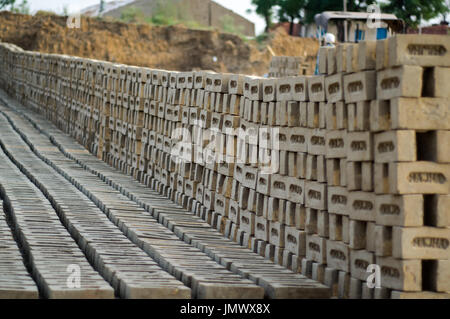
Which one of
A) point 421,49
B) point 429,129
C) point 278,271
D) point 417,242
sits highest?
point 421,49

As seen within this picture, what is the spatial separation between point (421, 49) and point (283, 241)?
7.45 feet

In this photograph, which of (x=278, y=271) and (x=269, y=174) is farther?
(x=269, y=174)

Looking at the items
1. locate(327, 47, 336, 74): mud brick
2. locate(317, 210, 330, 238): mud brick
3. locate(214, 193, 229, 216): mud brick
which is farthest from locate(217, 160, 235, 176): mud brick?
locate(327, 47, 336, 74): mud brick

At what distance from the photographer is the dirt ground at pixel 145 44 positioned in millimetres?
33031

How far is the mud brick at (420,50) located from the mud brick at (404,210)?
35.2 inches

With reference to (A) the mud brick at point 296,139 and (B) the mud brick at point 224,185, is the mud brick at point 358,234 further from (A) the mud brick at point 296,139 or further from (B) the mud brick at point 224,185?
(B) the mud brick at point 224,185

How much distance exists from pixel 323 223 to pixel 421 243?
1.08 m

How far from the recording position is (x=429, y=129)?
16.8 feet

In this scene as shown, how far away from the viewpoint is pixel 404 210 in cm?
504

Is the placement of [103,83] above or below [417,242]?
above
